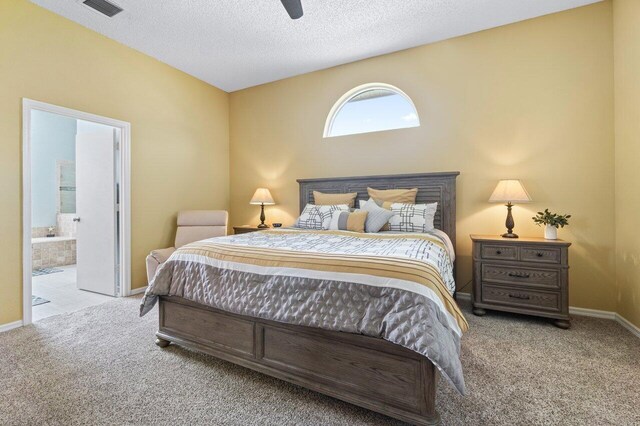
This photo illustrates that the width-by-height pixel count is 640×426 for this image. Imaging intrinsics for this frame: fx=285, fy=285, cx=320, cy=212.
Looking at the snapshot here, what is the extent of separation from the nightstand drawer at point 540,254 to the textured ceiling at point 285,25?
235cm

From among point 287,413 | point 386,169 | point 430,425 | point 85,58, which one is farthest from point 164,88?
point 430,425

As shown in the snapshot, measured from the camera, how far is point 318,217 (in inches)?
129

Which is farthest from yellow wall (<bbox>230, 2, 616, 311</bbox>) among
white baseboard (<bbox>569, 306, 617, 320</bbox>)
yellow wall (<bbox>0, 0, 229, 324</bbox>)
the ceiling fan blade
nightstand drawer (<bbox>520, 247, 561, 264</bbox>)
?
the ceiling fan blade

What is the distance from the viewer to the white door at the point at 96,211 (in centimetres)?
349

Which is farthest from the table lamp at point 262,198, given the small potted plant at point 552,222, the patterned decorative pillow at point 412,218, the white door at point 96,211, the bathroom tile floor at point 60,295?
the small potted plant at point 552,222

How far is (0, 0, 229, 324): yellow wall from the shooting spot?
2562mm

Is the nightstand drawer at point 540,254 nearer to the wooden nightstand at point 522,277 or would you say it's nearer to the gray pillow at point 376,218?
the wooden nightstand at point 522,277

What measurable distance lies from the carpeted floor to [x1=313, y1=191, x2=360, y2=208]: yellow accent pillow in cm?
187

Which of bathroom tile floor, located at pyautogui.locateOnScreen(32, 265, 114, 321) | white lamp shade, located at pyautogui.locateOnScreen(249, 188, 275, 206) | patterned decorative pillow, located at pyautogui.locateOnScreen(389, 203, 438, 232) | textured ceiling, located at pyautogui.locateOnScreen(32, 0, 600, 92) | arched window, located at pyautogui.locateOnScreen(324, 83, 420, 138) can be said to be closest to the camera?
textured ceiling, located at pyautogui.locateOnScreen(32, 0, 600, 92)

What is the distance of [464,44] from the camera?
328 centimetres

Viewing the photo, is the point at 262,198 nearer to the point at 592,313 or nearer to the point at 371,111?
the point at 371,111

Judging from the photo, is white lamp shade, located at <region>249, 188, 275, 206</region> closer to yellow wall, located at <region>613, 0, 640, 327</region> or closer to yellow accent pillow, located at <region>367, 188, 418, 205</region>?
yellow accent pillow, located at <region>367, 188, 418, 205</region>

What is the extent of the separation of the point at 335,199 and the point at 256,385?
231 cm

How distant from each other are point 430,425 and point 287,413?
71 centimetres
